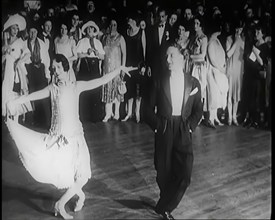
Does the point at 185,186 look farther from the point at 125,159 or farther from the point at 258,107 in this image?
the point at 258,107

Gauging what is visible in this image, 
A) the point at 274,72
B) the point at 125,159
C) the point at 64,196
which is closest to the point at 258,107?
the point at 274,72

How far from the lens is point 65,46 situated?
10.4 ft

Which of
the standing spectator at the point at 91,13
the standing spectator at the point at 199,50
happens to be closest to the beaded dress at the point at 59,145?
the standing spectator at the point at 91,13

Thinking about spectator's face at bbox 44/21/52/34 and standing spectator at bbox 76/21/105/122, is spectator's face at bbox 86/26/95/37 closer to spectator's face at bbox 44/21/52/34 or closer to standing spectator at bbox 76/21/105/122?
standing spectator at bbox 76/21/105/122

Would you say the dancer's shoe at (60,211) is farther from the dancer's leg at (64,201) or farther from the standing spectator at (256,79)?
the standing spectator at (256,79)

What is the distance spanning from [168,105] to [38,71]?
2.61ft

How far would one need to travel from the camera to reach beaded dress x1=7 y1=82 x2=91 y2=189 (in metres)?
3.07

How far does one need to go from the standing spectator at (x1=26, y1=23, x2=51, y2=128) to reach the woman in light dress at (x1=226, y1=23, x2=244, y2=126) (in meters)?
1.23

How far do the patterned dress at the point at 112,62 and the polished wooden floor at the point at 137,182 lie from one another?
0.19 m

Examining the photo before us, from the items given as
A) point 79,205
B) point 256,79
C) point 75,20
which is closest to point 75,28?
point 75,20

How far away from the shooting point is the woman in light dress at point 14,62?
3.07 metres

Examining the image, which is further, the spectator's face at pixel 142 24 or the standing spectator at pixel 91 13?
the spectator's face at pixel 142 24

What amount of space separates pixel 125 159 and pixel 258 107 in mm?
1054

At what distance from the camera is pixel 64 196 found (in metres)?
3.12
